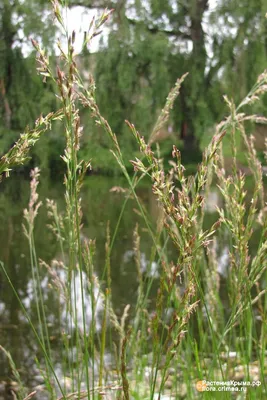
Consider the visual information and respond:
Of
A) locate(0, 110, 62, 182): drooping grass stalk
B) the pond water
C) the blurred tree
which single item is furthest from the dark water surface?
the blurred tree

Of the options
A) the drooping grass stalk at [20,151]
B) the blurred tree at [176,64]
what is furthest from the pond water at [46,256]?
the blurred tree at [176,64]

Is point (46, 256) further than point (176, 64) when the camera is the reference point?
No

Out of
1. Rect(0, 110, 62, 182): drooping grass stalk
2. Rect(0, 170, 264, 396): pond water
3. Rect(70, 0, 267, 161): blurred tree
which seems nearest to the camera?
Rect(0, 110, 62, 182): drooping grass stalk

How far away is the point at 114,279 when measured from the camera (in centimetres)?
390

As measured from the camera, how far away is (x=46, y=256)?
4445mm

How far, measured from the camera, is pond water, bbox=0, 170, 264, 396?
8.98 feet

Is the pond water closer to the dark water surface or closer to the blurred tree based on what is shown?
the dark water surface

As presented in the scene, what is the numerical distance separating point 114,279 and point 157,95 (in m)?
5.59

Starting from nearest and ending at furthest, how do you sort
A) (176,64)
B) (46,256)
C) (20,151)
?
(20,151)
(46,256)
(176,64)

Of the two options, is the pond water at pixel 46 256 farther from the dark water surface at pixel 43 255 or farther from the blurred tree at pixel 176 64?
the blurred tree at pixel 176 64

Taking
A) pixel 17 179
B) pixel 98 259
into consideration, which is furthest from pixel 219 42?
pixel 98 259

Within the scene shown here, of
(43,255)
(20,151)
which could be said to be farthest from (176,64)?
(20,151)

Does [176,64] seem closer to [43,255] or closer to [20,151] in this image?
[43,255]

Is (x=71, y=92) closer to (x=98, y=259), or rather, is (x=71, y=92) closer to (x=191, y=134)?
(x=98, y=259)
